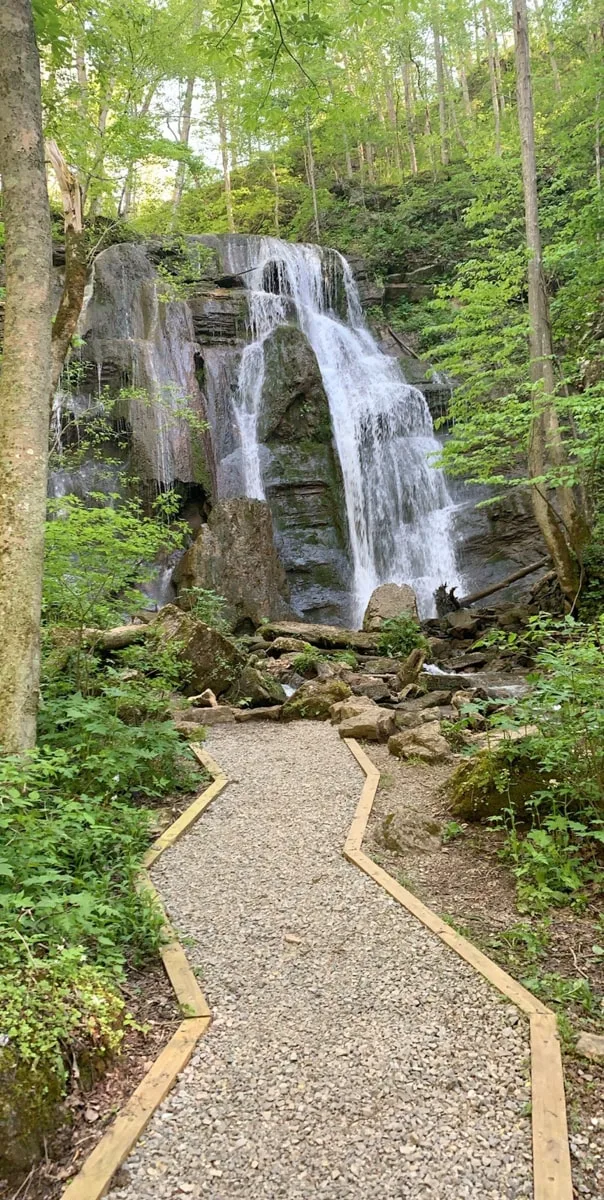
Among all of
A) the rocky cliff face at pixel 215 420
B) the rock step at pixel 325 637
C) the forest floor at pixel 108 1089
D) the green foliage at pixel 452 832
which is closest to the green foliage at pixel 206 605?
the rock step at pixel 325 637

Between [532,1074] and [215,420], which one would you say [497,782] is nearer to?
[532,1074]

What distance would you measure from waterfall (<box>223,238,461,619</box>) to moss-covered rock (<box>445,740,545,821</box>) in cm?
1105

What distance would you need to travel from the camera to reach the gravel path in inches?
75.1

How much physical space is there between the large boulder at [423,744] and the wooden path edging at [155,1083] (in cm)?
325

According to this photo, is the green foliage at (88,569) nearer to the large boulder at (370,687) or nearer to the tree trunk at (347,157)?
the large boulder at (370,687)

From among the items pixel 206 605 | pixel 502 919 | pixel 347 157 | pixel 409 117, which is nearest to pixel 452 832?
pixel 502 919

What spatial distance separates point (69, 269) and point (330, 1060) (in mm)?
6624

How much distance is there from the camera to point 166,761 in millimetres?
5484

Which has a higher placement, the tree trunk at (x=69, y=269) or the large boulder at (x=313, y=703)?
the tree trunk at (x=69, y=269)

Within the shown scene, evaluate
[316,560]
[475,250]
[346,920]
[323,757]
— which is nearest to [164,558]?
[316,560]

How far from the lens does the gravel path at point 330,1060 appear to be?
191 centimetres

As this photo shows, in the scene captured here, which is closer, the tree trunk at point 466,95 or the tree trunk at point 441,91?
the tree trunk at point 441,91

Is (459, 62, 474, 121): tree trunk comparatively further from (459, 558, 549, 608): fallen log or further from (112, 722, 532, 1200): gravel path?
(112, 722, 532, 1200): gravel path

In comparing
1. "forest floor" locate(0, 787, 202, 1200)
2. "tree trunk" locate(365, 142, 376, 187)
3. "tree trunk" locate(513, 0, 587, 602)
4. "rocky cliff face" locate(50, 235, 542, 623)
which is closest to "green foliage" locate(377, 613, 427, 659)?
"tree trunk" locate(513, 0, 587, 602)
